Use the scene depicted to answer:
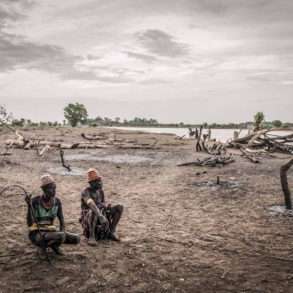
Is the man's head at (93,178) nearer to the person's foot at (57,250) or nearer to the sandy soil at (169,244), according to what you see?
the sandy soil at (169,244)

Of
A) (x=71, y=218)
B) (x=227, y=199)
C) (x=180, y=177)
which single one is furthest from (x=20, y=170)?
(x=227, y=199)

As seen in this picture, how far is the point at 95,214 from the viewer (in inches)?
241

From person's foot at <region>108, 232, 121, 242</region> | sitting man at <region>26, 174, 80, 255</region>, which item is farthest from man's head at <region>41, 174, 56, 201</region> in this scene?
person's foot at <region>108, 232, 121, 242</region>

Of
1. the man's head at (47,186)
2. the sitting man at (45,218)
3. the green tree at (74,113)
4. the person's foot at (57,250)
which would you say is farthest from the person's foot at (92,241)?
the green tree at (74,113)

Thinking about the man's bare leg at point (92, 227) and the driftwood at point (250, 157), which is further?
the driftwood at point (250, 157)

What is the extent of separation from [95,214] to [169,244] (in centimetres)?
152

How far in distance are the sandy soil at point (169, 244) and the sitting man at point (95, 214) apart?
0.22 metres

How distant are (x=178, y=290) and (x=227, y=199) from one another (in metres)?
6.09

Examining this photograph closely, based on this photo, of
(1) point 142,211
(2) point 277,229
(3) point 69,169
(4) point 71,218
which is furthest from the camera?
(3) point 69,169

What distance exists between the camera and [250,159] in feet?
63.5

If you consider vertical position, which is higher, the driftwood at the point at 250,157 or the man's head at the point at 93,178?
the man's head at the point at 93,178

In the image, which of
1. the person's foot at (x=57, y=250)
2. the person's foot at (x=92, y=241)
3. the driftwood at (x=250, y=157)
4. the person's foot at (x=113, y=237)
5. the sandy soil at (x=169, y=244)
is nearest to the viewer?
the sandy soil at (x=169, y=244)

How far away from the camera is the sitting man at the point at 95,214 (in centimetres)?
612

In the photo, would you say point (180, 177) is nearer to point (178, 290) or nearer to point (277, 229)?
point (277, 229)
